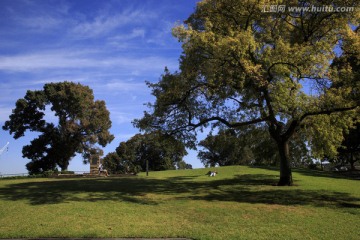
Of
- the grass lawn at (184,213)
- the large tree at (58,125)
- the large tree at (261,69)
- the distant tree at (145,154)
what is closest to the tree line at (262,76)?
the large tree at (261,69)

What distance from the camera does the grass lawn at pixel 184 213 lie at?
9609 millimetres

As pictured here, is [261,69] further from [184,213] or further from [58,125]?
[58,125]

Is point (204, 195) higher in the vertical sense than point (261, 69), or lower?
lower

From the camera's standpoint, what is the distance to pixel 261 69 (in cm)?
1772

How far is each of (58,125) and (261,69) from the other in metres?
35.2

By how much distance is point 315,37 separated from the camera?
1930 cm

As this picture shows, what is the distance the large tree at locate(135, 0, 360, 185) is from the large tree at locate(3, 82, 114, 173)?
1027 inches

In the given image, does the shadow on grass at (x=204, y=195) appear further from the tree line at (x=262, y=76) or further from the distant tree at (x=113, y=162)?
the distant tree at (x=113, y=162)

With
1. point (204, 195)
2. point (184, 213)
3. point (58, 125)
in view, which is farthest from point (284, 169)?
point (58, 125)

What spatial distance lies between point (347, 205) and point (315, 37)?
9824mm

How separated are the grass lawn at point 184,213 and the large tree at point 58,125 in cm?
2763

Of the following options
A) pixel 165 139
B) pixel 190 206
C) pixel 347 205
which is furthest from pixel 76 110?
pixel 347 205

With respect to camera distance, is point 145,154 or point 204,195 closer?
point 204,195

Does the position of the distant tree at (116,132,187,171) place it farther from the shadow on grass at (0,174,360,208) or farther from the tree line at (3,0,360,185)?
the shadow on grass at (0,174,360,208)
